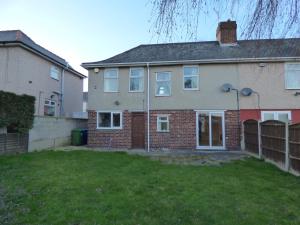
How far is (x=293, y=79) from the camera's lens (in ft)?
47.9

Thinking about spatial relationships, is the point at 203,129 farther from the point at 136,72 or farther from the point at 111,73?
the point at 111,73

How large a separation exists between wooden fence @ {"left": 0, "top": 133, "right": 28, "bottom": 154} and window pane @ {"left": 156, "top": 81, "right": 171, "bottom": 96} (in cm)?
756

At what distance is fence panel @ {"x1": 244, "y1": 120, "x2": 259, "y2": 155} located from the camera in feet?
40.4

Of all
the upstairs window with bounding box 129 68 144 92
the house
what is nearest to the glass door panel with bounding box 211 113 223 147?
the upstairs window with bounding box 129 68 144 92

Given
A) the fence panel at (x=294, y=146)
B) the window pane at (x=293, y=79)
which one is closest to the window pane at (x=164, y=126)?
the window pane at (x=293, y=79)

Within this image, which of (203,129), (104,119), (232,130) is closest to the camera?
(232,130)

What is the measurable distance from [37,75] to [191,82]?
9474 mm

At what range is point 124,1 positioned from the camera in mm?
4066

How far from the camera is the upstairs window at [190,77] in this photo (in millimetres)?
15367

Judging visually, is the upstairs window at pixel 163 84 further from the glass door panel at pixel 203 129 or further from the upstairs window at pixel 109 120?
the upstairs window at pixel 109 120

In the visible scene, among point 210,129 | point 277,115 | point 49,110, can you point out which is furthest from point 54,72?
point 277,115

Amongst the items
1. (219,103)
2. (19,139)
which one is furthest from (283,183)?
(19,139)

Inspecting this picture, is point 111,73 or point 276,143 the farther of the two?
point 111,73

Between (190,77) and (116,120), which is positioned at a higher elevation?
(190,77)
